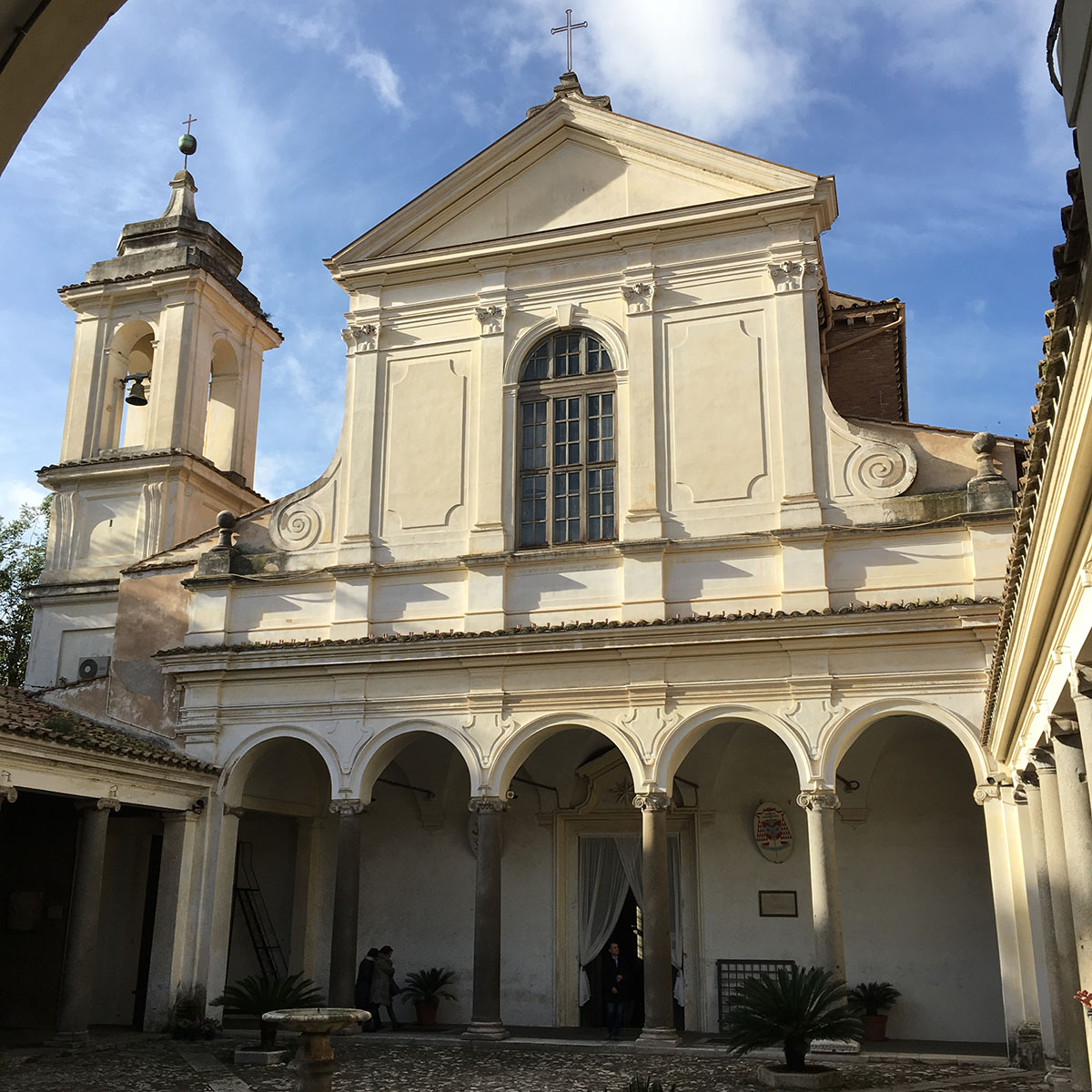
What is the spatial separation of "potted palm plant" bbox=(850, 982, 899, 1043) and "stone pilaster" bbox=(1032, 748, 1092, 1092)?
5.40 meters

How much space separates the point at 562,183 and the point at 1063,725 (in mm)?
12135

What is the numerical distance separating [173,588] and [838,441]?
9733mm

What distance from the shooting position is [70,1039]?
1423 cm

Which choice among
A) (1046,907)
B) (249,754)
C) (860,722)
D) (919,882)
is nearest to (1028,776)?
(1046,907)

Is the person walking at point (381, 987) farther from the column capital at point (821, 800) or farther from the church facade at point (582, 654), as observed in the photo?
the column capital at point (821, 800)

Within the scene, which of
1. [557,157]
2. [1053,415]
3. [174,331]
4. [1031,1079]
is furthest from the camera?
[174,331]

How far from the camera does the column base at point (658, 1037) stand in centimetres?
1430

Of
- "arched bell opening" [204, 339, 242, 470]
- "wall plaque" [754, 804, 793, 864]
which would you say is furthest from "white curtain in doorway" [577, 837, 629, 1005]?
"arched bell opening" [204, 339, 242, 470]

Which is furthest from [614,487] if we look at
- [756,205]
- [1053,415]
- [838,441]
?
[1053,415]

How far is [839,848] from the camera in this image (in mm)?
16906

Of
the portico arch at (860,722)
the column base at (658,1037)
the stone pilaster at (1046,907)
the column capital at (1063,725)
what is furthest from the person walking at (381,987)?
the column capital at (1063,725)

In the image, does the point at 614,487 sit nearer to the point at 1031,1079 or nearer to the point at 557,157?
the point at 557,157

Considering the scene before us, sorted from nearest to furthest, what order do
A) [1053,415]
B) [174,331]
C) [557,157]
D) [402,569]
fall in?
1. [1053,415]
2. [402,569]
3. [557,157]
4. [174,331]

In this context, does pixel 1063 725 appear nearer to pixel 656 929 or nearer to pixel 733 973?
pixel 656 929
